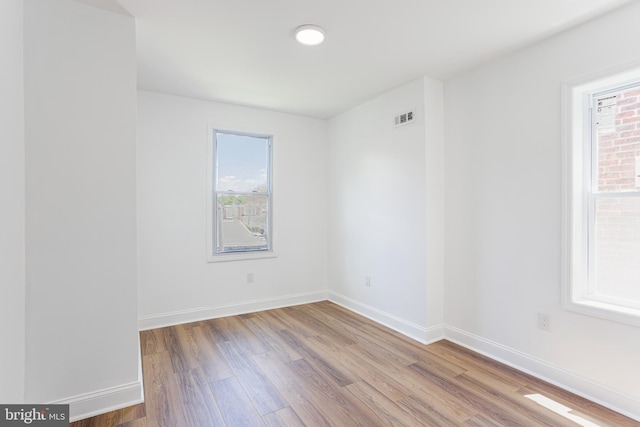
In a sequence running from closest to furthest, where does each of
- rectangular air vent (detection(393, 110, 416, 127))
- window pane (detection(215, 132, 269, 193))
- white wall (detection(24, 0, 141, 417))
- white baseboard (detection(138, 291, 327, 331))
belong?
white wall (detection(24, 0, 141, 417))
rectangular air vent (detection(393, 110, 416, 127))
white baseboard (detection(138, 291, 327, 331))
window pane (detection(215, 132, 269, 193))

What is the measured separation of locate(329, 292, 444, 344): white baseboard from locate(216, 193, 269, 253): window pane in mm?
1331

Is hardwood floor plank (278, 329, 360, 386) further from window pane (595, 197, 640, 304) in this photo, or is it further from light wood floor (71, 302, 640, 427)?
window pane (595, 197, 640, 304)

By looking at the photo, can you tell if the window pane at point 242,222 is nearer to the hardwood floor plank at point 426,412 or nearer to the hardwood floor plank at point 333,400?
the hardwood floor plank at point 333,400

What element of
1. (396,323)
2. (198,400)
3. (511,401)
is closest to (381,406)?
(511,401)

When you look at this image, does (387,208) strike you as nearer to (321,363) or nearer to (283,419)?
(321,363)

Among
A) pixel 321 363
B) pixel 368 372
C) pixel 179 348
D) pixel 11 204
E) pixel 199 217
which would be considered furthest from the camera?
pixel 199 217

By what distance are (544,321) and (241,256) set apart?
3.10 metres

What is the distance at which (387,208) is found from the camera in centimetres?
345

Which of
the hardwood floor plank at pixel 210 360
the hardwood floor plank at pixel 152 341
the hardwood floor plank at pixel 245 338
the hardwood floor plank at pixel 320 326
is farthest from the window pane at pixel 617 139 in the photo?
the hardwood floor plank at pixel 152 341

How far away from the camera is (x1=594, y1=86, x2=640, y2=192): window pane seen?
201 cm

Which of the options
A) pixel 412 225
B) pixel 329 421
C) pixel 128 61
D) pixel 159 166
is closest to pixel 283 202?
pixel 159 166

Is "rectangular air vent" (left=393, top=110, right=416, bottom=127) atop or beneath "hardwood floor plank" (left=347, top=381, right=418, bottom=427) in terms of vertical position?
atop

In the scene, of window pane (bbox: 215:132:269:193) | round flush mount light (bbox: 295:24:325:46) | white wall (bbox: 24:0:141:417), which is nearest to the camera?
white wall (bbox: 24:0:141:417)

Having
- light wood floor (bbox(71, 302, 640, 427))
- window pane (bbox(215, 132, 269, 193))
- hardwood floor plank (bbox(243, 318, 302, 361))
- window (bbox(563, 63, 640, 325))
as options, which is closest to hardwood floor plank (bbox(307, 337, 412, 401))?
light wood floor (bbox(71, 302, 640, 427))
